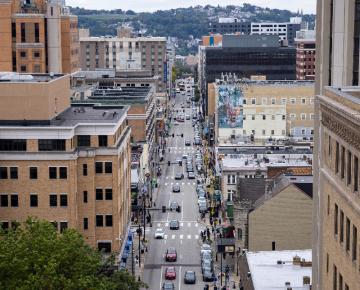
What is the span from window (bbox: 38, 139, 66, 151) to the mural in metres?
80.5

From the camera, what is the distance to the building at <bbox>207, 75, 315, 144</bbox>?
156250 millimetres

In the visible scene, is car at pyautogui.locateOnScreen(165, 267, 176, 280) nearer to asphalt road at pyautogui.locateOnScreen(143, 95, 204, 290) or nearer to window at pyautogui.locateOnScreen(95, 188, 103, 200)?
asphalt road at pyautogui.locateOnScreen(143, 95, 204, 290)

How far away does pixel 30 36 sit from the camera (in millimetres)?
128375

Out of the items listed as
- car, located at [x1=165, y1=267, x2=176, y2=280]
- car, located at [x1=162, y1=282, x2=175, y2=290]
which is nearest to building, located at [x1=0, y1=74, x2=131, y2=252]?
car, located at [x1=162, y1=282, x2=175, y2=290]

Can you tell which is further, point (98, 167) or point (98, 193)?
point (98, 193)

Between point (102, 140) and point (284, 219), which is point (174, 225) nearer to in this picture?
point (284, 219)

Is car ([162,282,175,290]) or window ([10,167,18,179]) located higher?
window ([10,167,18,179])

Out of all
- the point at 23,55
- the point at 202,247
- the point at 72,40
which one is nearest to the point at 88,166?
the point at 202,247

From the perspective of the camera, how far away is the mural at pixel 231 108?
157875 millimetres

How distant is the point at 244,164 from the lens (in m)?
122

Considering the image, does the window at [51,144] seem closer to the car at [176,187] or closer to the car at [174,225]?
the car at [174,225]

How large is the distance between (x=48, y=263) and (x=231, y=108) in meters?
108

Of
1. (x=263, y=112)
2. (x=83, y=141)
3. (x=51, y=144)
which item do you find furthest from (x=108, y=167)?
(x=263, y=112)

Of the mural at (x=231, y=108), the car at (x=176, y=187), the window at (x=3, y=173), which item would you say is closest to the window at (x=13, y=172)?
the window at (x=3, y=173)
